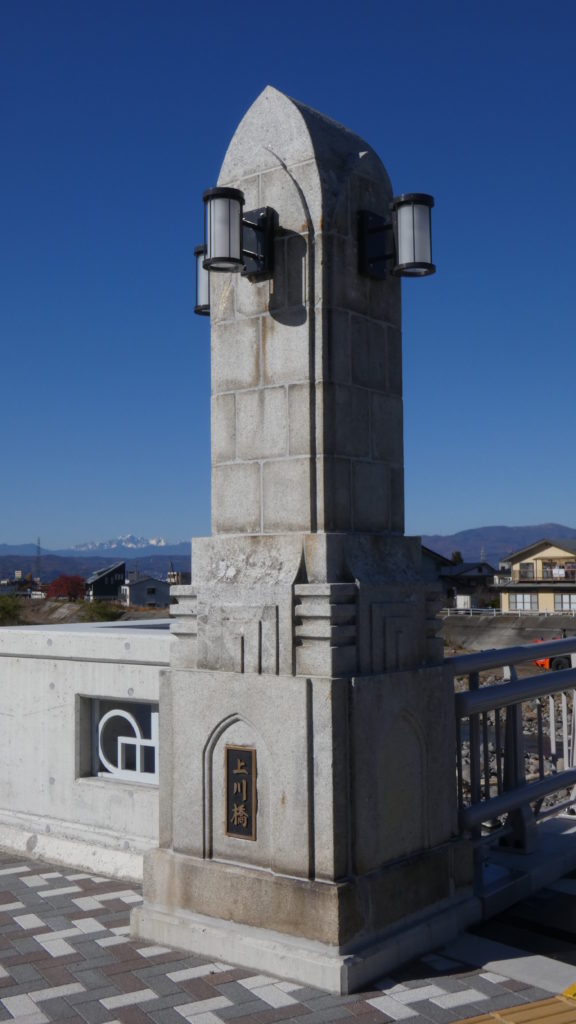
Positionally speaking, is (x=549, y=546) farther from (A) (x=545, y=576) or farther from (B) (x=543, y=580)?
(B) (x=543, y=580)

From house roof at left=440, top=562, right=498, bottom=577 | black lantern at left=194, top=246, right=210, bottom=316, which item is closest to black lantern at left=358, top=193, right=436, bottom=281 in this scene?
black lantern at left=194, top=246, right=210, bottom=316

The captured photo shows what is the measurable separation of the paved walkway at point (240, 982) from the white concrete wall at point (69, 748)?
90 cm

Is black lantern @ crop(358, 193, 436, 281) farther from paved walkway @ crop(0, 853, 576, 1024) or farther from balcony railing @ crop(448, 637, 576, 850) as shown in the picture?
paved walkway @ crop(0, 853, 576, 1024)

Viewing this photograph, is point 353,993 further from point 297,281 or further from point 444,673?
point 297,281

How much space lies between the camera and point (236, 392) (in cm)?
505

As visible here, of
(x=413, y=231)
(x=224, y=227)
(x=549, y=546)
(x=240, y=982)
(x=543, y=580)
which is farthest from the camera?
(x=549, y=546)

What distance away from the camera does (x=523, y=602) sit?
64.6m

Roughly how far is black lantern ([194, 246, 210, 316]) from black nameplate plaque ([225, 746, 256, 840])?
2.50 meters

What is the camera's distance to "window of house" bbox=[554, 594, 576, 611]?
2475 inches

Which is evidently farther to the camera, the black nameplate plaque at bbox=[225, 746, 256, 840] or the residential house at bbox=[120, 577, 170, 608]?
the residential house at bbox=[120, 577, 170, 608]

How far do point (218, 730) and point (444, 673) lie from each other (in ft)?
4.09

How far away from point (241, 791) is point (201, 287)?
287 cm

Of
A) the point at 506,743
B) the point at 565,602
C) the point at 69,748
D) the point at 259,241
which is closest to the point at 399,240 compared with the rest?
the point at 259,241

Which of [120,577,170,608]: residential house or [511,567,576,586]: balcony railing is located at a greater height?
[511,567,576,586]: balcony railing
